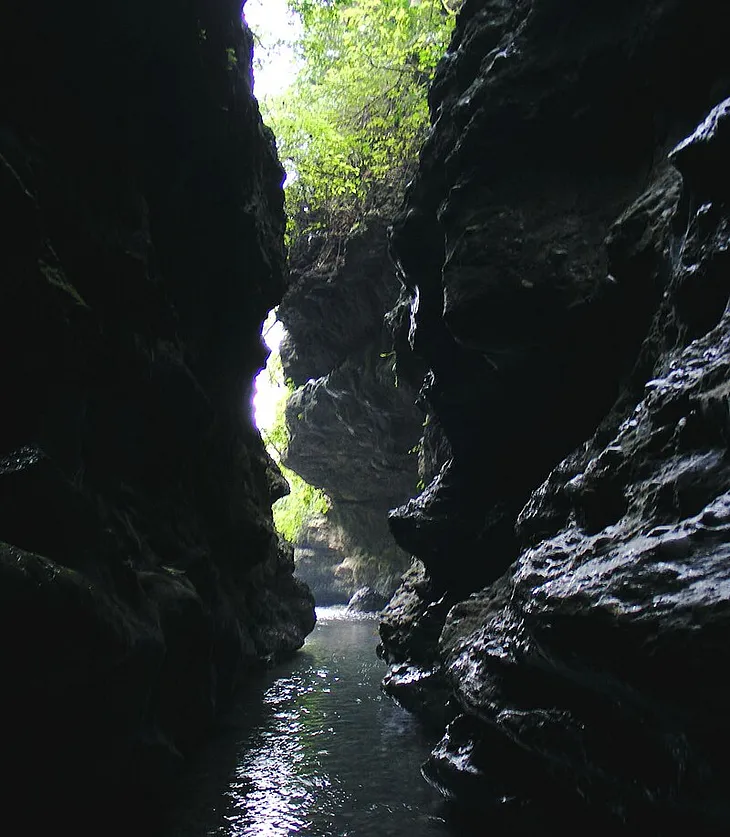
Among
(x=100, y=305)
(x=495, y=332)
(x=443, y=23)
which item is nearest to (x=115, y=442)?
(x=100, y=305)

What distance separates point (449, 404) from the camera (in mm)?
10625

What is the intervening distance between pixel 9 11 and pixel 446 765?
9.07 m

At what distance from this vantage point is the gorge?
3.96 m

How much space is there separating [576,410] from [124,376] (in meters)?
6.25

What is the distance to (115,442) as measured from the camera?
7.58m

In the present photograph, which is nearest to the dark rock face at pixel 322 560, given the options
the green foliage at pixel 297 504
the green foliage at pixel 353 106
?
the green foliage at pixel 297 504

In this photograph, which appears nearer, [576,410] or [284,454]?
[576,410]

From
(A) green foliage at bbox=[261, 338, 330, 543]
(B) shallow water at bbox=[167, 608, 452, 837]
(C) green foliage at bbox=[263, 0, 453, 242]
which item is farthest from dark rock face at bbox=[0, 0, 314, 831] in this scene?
(A) green foliage at bbox=[261, 338, 330, 543]

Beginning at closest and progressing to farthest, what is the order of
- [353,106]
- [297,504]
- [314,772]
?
[314,772], [353,106], [297,504]

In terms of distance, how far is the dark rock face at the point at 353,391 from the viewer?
72.2 feet

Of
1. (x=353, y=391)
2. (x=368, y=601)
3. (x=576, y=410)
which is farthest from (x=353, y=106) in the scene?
(x=368, y=601)

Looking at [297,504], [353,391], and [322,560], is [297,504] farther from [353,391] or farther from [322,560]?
[353,391]

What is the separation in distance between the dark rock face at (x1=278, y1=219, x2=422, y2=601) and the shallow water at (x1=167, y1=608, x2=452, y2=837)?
12.0 m

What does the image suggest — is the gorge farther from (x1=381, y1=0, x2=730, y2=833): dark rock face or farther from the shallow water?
the shallow water
